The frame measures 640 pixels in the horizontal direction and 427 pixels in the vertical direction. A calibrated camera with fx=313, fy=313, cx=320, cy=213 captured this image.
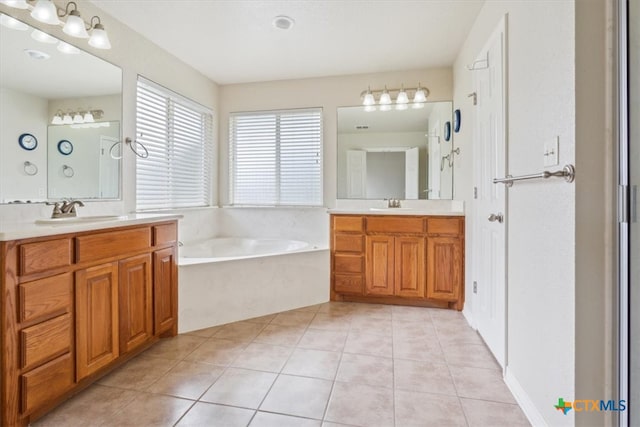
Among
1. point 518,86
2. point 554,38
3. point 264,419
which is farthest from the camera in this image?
point 518,86

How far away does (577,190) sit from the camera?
3.46 feet

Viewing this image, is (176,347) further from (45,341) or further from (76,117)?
(76,117)

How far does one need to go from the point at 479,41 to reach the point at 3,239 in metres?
2.90

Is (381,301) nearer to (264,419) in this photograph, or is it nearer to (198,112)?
(264,419)

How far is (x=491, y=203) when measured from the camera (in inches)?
77.1

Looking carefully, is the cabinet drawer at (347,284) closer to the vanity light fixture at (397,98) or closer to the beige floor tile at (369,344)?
the beige floor tile at (369,344)

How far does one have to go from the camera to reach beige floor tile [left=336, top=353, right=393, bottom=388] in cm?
172

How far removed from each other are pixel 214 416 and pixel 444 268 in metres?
2.16

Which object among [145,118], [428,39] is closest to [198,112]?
[145,118]

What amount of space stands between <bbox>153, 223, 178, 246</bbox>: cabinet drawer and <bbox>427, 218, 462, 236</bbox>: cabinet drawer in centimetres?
213

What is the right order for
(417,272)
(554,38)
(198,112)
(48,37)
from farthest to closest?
(198,112)
(417,272)
(48,37)
(554,38)

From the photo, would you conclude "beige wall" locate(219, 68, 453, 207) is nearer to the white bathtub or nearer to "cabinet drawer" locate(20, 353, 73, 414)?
the white bathtub

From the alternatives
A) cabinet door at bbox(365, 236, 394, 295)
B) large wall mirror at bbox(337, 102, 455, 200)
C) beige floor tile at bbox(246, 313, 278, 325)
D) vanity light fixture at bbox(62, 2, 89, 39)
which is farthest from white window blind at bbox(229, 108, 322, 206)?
vanity light fixture at bbox(62, 2, 89, 39)

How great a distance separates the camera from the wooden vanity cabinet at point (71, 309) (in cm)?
126
